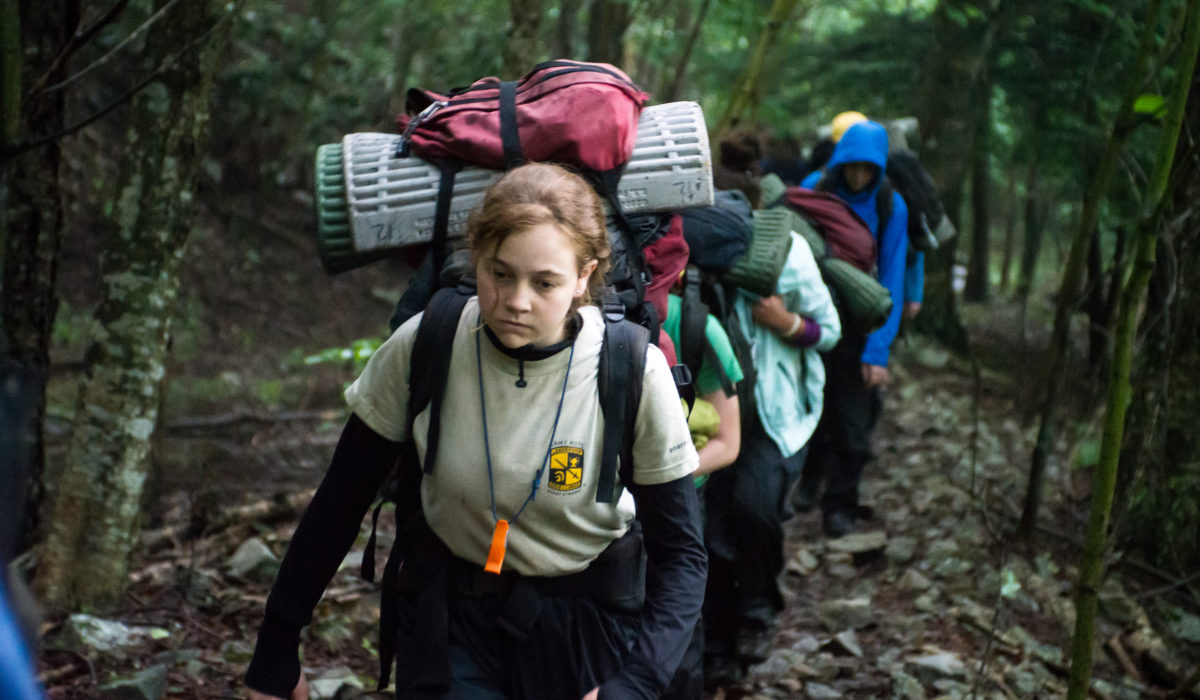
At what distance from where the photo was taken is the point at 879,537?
689 centimetres

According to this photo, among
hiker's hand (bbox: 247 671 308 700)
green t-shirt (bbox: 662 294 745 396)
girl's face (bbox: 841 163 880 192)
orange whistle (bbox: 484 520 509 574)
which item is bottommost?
hiker's hand (bbox: 247 671 308 700)

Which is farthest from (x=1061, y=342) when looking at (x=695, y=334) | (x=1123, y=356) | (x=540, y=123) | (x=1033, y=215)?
(x=1033, y=215)

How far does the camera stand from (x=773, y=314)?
187 inches

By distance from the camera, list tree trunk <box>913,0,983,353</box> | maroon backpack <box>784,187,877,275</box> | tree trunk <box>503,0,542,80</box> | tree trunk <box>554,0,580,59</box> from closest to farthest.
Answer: maroon backpack <box>784,187,877,275</box> → tree trunk <box>503,0,542,80</box> → tree trunk <box>913,0,983,353</box> → tree trunk <box>554,0,580,59</box>

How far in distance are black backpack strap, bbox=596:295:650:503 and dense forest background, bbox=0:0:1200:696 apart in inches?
34.6

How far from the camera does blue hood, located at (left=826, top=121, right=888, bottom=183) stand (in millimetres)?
6434

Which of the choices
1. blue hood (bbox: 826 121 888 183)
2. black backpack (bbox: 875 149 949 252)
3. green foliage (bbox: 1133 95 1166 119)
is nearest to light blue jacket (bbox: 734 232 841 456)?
green foliage (bbox: 1133 95 1166 119)

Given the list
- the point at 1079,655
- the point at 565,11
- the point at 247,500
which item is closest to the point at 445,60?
the point at 565,11

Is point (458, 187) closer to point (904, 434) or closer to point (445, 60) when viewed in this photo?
point (904, 434)

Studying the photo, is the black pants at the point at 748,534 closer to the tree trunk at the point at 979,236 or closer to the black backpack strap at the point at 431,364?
the black backpack strap at the point at 431,364

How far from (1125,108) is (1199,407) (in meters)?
2.20

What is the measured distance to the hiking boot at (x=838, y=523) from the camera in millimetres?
7070

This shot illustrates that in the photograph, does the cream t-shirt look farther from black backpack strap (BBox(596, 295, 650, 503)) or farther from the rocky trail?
the rocky trail

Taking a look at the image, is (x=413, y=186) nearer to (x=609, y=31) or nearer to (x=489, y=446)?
(x=489, y=446)
